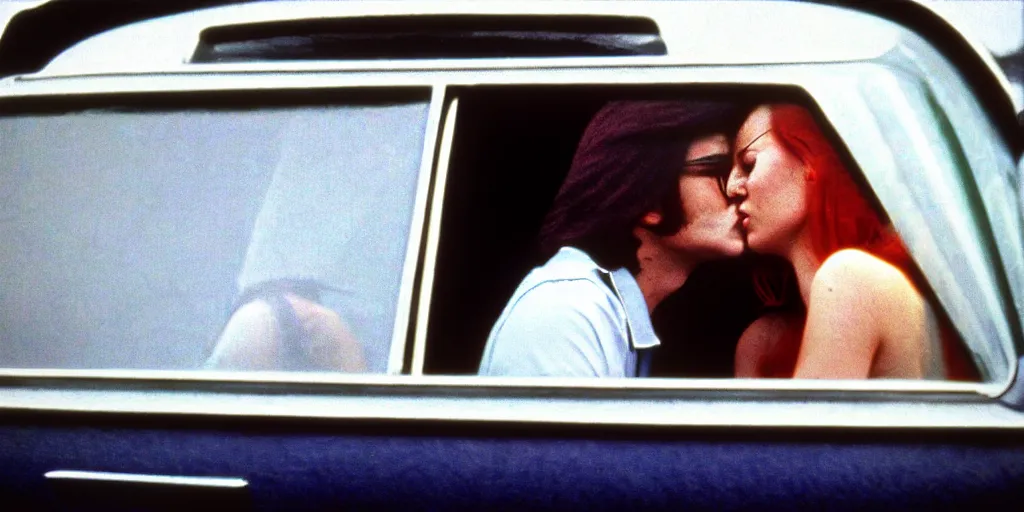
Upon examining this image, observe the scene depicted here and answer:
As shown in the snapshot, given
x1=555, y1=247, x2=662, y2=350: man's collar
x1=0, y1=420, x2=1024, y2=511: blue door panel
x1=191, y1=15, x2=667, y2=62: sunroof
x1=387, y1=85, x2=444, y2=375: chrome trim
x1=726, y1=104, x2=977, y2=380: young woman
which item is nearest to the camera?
x1=0, y1=420, x2=1024, y2=511: blue door panel

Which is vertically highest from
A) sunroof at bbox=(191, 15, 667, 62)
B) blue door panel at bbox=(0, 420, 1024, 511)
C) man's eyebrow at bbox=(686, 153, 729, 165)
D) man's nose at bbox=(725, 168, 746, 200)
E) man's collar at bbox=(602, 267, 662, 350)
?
sunroof at bbox=(191, 15, 667, 62)

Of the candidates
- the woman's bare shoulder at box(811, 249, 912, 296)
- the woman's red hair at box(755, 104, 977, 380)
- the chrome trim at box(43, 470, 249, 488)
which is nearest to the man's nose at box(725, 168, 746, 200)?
→ the woman's red hair at box(755, 104, 977, 380)

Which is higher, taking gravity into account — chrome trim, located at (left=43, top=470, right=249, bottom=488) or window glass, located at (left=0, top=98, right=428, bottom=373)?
window glass, located at (left=0, top=98, right=428, bottom=373)

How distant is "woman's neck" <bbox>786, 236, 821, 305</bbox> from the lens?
5.88 feet

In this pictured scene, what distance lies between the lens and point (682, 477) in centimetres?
159

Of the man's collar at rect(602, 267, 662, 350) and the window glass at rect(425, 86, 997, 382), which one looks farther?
A: the man's collar at rect(602, 267, 662, 350)

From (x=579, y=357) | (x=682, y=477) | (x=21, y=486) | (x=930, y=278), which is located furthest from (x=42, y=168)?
(x=930, y=278)

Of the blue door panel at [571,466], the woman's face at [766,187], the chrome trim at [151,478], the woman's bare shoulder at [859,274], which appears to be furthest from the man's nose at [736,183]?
the chrome trim at [151,478]

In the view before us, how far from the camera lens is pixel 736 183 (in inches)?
76.7

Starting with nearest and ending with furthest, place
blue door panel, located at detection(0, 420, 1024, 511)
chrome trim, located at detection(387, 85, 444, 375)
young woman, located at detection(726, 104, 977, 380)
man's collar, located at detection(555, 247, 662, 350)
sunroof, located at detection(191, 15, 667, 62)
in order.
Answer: blue door panel, located at detection(0, 420, 1024, 511)
young woman, located at detection(726, 104, 977, 380)
chrome trim, located at detection(387, 85, 444, 375)
man's collar, located at detection(555, 247, 662, 350)
sunroof, located at detection(191, 15, 667, 62)

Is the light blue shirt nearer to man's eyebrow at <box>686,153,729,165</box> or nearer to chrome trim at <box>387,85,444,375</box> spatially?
chrome trim at <box>387,85,444,375</box>

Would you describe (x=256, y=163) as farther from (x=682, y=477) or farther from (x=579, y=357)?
(x=682, y=477)

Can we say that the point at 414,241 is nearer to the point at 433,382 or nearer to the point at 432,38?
the point at 433,382

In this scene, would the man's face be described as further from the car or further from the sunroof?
the sunroof
